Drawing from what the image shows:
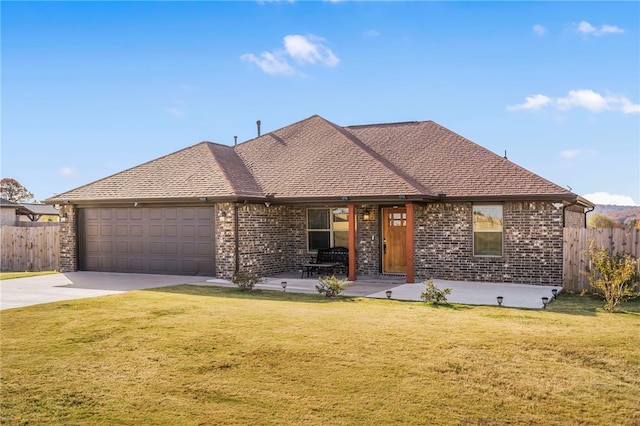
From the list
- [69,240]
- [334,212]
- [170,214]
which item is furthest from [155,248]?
[334,212]

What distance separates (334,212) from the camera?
19.3 metres

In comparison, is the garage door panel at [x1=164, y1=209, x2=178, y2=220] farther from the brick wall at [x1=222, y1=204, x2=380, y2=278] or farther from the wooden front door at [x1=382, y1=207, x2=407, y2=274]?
the wooden front door at [x1=382, y1=207, x2=407, y2=274]

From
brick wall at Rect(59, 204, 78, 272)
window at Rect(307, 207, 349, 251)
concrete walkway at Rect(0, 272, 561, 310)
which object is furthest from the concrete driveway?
window at Rect(307, 207, 349, 251)

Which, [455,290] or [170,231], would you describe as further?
[170,231]

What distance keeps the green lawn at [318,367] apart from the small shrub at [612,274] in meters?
1.66

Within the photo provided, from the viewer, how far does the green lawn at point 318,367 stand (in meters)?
6.09

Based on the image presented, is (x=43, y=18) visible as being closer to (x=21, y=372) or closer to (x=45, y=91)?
(x=45, y=91)

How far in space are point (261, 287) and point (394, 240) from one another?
5.16 meters

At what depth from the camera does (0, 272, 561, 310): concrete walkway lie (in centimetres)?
1347

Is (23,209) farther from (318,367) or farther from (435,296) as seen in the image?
(318,367)

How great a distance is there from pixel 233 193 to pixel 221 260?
7.38ft

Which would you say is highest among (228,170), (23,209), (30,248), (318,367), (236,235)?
(228,170)

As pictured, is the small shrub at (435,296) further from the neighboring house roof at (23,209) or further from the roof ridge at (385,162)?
the neighboring house roof at (23,209)

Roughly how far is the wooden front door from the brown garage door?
5.84m
